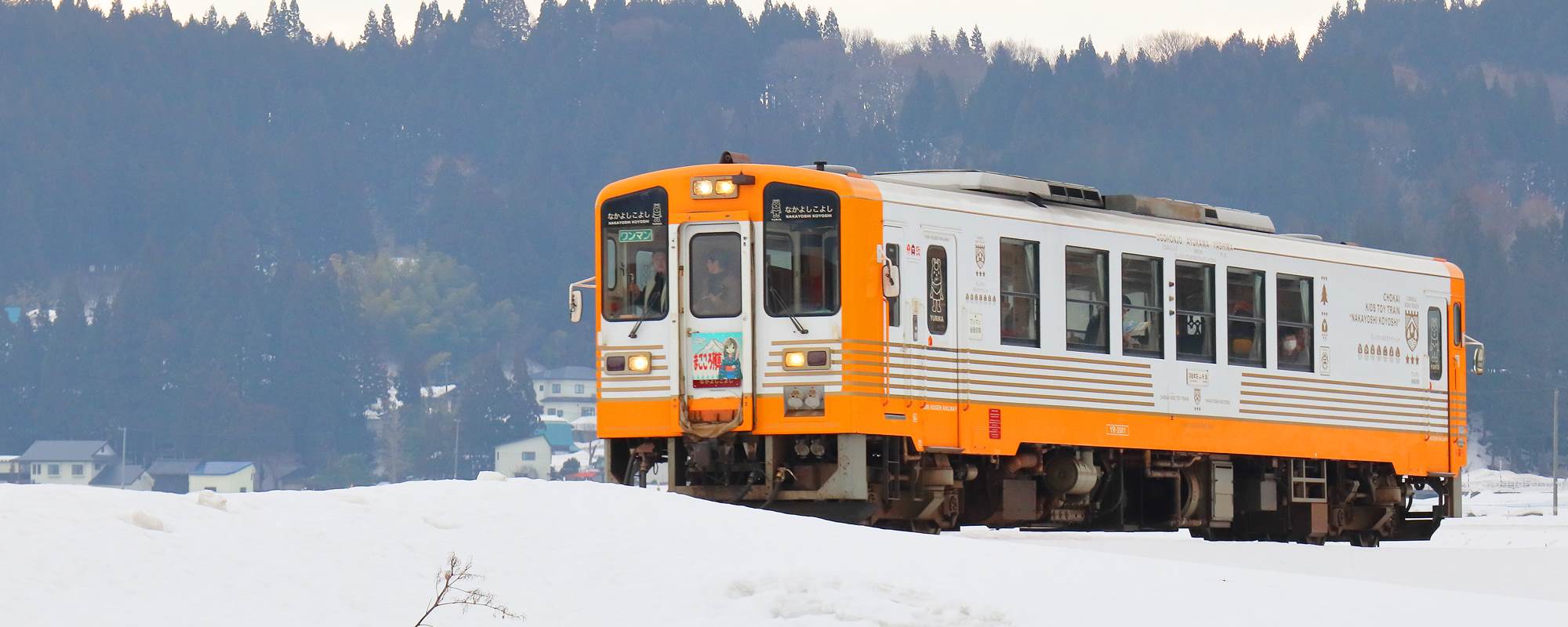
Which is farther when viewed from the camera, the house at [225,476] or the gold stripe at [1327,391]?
the house at [225,476]

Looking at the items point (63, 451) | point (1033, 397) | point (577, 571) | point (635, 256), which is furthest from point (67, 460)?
point (577, 571)

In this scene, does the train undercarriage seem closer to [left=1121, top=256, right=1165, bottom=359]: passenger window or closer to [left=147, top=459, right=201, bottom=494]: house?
[left=1121, top=256, right=1165, bottom=359]: passenger window

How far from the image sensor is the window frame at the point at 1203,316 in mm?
23797

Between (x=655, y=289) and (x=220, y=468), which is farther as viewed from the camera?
(x=220, y=468)

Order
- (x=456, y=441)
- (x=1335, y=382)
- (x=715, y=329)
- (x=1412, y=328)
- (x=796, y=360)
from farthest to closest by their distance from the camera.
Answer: (x=456, y=441) → (x=1412, y=328) → (x=1335, y=382) → (x=715, y=329) → (x=796, y=360)

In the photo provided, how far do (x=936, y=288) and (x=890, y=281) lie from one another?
0.93 m

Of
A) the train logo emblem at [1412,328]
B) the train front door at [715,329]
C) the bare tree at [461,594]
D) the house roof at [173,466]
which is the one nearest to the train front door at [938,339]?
the train front door at [715,329]

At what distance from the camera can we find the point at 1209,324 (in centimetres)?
2420

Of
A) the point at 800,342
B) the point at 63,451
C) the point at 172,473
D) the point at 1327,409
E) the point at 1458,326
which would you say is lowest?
the point at 172,473

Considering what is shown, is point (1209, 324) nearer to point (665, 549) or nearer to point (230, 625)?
point (665, 549)

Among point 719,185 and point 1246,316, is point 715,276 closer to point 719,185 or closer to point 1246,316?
point 719,185

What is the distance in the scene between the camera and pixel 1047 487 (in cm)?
2302

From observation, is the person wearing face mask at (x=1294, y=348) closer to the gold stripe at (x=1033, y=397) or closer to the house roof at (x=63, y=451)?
the gold stripe at (x=1033, y=397)

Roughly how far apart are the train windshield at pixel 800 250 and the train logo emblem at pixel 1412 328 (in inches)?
359
